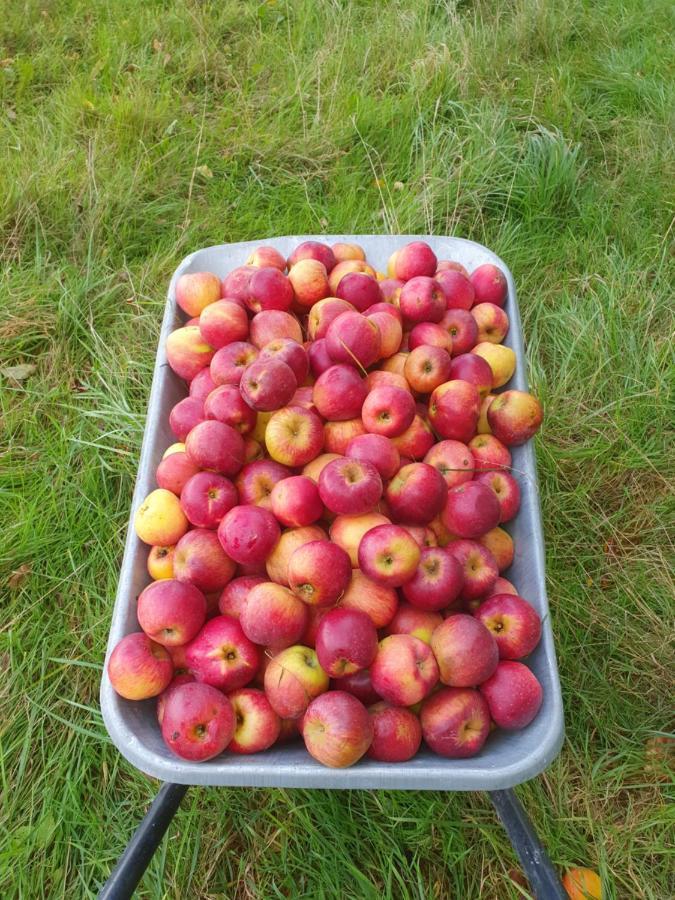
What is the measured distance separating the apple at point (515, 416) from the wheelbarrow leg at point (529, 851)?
3.26 feet

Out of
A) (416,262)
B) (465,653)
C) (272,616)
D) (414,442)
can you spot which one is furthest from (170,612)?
(416,262)

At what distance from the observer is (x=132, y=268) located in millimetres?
3670

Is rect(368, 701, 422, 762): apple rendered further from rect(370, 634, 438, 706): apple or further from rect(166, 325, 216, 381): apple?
rect(166, 325, 216, 381): apple

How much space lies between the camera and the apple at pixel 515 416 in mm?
2031

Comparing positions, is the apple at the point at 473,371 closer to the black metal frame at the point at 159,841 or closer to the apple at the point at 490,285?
the apple at the point at 490,285

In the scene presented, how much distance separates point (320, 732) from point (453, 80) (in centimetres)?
426

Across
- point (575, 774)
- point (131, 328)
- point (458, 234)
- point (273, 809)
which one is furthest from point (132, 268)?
point (575, 774)

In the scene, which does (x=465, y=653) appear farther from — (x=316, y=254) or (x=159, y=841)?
(x=316, y=254)

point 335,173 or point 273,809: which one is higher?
point 335,173

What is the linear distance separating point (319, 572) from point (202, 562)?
35 cm

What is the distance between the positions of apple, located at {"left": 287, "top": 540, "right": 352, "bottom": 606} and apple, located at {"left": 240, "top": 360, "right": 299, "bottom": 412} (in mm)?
431

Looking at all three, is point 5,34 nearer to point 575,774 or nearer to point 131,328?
point 131,328

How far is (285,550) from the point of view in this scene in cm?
180

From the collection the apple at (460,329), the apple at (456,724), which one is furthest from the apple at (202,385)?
the apple at (456,724)
